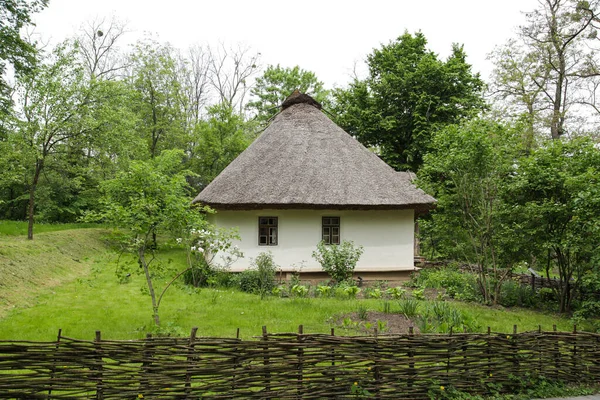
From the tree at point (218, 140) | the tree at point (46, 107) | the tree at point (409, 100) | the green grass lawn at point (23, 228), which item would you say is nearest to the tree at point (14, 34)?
the tree at point (46, 107)

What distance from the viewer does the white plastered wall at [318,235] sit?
14.7 meters

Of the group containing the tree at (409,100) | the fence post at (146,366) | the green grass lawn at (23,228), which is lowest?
the fence post at (146,366)

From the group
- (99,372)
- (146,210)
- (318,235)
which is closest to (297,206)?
(318,235)

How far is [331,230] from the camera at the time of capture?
599 inches

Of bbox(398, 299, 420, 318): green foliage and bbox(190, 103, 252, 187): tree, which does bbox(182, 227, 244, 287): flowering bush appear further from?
bbox(190, 103, 252, 187): tree

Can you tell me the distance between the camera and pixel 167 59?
84.5 ft

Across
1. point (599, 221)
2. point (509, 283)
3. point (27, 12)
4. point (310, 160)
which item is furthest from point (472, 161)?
point (27, 12)

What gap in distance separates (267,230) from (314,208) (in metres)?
1.92

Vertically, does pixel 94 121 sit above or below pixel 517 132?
above

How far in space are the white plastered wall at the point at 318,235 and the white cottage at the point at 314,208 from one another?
0.03 meters

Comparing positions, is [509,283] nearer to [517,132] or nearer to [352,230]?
[517,132]

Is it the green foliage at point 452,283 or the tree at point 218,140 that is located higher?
the tree at point 218,140

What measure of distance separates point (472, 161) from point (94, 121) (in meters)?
14.7

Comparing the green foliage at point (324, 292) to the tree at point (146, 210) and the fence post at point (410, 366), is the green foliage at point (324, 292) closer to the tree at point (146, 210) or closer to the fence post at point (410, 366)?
the tree at point (146, 210)
